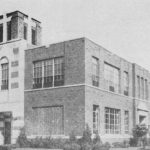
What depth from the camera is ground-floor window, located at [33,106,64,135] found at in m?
30.2

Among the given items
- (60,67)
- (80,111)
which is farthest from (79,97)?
(60,67)

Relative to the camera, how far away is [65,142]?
93.0ft

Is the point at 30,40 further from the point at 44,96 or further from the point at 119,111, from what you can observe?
the point at 119,111

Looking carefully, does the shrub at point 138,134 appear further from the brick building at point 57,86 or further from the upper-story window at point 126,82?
the upper-story window at point 126,82

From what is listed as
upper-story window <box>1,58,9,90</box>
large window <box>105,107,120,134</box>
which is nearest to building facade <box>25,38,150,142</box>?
large window <box>105,107,120,134</box>

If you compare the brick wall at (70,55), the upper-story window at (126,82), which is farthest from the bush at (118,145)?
the brick wall at (70,55)

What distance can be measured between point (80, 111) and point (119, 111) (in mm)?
8190

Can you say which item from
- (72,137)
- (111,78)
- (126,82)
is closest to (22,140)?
(72,137)

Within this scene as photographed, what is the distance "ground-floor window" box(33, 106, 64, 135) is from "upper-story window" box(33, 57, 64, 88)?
7.49 feet

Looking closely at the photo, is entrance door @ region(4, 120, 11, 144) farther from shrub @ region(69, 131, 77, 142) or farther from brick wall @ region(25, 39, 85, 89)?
shrub @ region(69, 131, 77, 142)

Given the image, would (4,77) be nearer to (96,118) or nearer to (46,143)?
(46,143)

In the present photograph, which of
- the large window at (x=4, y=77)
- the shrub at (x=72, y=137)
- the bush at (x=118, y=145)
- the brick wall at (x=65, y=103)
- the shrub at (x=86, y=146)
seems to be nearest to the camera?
the shrub at (x=86, y=146)

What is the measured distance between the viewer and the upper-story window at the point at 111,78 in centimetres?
3438

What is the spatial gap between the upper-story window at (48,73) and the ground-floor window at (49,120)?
228 cm
